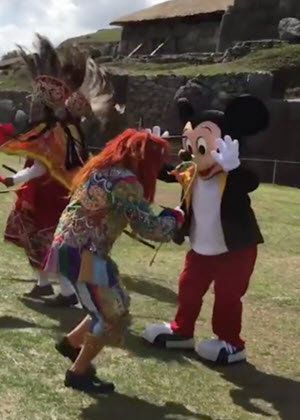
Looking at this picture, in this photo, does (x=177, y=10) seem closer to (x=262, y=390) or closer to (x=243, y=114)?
(x=243, y=114)

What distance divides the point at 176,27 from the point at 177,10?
962mm

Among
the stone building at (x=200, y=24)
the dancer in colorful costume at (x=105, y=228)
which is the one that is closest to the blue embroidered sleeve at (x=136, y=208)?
the dancer in colorful costume at (x=105, y=228)

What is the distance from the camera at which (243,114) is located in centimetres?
450

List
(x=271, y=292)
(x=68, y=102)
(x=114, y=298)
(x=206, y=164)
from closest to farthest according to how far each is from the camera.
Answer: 1. (x=114, y=298)
2. (x=206, y=164)
3. (x=68, y=102)
4. (x=271, y=292)

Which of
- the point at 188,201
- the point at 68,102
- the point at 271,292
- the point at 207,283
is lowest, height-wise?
the point at 271,292

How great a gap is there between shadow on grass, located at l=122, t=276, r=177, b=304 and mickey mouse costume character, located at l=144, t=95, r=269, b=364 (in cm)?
133

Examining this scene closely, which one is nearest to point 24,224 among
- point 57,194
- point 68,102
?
point 57,194

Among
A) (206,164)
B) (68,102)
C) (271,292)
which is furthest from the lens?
(271,292)

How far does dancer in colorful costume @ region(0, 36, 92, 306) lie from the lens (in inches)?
209

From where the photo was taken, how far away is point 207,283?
Result: 465cm

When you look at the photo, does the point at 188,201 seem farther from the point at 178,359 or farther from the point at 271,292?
the point at 271,292

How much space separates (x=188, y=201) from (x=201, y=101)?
1.83ft

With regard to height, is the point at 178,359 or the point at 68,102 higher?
the point at 68,102

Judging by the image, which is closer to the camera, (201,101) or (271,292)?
(201,101)
